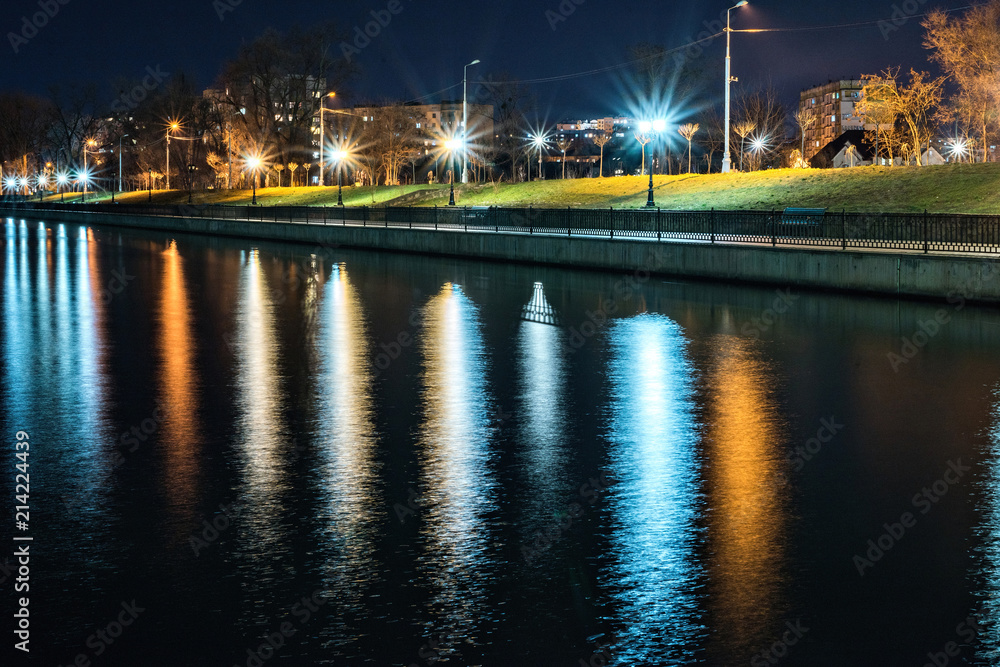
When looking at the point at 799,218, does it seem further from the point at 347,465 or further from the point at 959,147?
the point at 959,147

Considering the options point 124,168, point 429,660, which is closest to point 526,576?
point 429,660

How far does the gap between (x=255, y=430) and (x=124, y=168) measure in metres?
160

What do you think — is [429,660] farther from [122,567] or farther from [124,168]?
[124,168]

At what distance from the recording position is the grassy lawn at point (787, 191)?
1559 inches

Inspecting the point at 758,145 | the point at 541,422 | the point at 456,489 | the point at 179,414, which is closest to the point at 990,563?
the point at 456,489

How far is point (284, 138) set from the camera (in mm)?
106375

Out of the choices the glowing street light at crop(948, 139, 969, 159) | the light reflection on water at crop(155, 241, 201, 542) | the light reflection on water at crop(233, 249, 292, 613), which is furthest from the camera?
the glowing street light at crop(948, 139, 969, 159)

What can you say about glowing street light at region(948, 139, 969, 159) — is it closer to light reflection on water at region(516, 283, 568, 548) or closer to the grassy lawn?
the grassy lawn

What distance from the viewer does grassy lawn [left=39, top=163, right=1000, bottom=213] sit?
3959 cm

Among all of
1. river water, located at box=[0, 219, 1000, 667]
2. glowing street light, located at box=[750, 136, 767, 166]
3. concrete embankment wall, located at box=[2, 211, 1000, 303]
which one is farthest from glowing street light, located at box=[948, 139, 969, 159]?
river water, located at box=[0, 219, 1000, 667]
